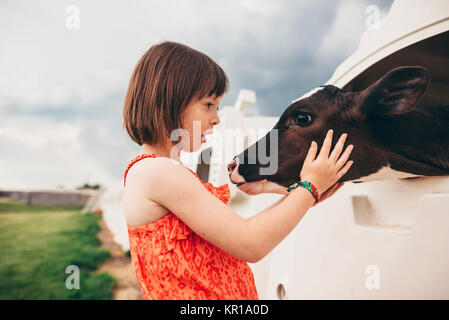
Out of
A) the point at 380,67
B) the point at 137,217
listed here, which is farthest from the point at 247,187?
the point at 380,67

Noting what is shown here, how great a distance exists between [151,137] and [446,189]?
3.57ft

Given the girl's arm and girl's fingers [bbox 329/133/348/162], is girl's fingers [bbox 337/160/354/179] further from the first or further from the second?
the girl's arm

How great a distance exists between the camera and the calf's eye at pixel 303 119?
3.76 feet

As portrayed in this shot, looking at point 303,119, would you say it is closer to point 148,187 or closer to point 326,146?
point 326,146

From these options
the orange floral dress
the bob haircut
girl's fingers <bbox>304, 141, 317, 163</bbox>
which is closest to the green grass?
the orange floral dress

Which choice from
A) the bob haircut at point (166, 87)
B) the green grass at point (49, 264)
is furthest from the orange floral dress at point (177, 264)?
the green grass at point (49, 264)

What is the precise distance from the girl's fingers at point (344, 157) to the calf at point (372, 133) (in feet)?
0.07

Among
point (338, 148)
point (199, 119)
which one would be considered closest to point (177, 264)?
point (199, 119)

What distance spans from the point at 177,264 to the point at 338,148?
27.0 inches

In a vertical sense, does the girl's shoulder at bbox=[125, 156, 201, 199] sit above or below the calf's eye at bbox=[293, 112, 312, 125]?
below

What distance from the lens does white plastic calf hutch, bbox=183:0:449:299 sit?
1.07 meters

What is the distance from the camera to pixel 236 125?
130 inches

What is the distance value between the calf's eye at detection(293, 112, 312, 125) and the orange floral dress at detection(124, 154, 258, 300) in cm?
60
